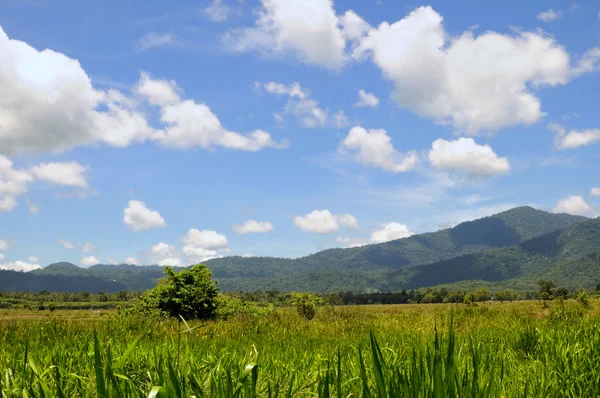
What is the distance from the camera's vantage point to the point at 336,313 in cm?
1812

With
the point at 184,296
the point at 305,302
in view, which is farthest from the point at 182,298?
the point at 305,302

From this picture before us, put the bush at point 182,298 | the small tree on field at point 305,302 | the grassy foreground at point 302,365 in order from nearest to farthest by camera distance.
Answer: the grassy foreground at point 302,365 → the bush at point 182,298 → the small tree on field at point 305,302

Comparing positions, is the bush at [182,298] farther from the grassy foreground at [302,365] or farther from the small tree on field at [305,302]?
the grassy foreground at [302,365]

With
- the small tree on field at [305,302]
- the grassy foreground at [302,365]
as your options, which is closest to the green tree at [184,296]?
the small tree on field at [305,302]

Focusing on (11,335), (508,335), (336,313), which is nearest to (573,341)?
(508,335)

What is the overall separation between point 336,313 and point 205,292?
895cm

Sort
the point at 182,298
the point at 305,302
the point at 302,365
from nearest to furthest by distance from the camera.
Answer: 1. the point at 302,365
2. the point at 182,298
3. the point at 305,302

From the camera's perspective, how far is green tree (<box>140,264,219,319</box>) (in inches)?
931

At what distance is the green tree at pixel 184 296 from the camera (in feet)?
77.6

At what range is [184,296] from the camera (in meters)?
23.7

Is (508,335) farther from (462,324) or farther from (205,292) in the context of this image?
(205,292)

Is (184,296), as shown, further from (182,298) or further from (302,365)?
(302,365)

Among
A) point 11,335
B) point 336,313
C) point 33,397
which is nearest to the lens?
point 33,397

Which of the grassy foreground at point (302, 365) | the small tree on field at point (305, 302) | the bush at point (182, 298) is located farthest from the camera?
the small tree on field at point (305, 302)
